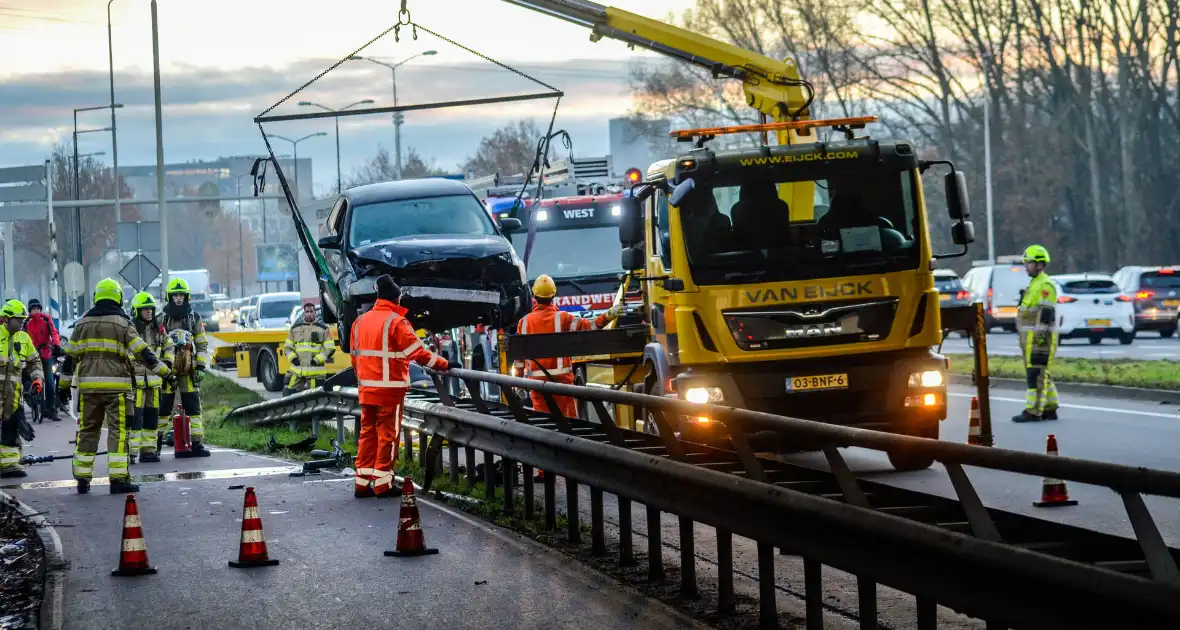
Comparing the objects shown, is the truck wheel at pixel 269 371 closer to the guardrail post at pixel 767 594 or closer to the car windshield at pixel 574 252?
the car windshield at pixel 574 252

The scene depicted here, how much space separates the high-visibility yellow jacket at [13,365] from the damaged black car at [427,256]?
3477mm

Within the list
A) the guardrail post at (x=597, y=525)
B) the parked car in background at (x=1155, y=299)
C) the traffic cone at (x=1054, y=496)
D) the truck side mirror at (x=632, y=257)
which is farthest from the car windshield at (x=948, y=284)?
the guardrail post at (x=597, y=525)

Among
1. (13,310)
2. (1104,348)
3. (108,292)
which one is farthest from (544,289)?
(1104,348)

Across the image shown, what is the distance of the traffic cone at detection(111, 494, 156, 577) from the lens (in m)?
9.18

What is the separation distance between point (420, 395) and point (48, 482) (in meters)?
3.91

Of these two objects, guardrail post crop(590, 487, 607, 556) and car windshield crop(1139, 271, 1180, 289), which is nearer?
guardrail post crop(590, 487, 607, 556)

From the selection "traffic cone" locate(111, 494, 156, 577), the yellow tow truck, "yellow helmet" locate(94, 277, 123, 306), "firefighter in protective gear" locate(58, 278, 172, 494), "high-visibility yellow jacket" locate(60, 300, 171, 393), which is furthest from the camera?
"yellow helmet" locate(94, 277, 123, 306)

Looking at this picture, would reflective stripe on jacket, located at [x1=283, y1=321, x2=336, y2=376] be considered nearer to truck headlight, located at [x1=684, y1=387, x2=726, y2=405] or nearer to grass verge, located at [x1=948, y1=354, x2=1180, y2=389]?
grass verge, located at [x1=948, y1=354, x2=1180, y2=389]

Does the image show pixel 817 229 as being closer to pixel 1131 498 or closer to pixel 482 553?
pixel 482 553

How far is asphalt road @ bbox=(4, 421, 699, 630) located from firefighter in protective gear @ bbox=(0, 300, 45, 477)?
409 centimetres

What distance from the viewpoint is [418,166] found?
10144 centimetres

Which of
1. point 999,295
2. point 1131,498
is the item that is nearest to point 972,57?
point 999,295

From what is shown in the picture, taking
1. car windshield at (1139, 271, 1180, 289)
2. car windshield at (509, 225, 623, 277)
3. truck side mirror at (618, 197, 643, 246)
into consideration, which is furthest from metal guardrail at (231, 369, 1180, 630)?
car windshield at (1139, 271, 1180, 289)

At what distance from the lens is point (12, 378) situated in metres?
17.7
